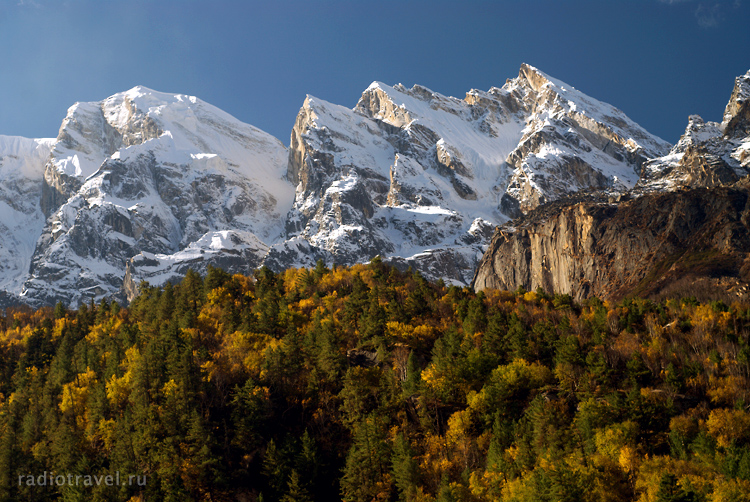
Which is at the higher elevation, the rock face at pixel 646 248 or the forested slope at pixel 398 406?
the rock face at pixel 646 248

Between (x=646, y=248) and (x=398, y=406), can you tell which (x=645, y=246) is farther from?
(x=398, y=406)

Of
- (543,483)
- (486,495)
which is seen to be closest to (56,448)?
(486,495)

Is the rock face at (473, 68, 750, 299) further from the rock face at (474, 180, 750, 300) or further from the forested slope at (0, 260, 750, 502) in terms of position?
the forested slope at (0, 260, 750, 502)

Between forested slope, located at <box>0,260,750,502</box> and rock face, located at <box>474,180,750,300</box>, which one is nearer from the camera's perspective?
forested slope, located at <box>0,260,750,502</box>

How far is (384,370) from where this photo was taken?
281ft

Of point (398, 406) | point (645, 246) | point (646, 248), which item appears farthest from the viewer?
point (645, 246)

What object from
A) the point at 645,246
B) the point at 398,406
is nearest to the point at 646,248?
the point at 645,246

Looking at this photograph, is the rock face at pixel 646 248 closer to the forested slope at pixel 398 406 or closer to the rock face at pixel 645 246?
the rock face at pixel 645 246

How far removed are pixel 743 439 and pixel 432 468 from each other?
2969 cm

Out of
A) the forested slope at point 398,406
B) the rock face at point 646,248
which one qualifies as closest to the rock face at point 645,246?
the rock face at point 646,248

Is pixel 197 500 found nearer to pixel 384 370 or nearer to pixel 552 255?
pixel 384 370

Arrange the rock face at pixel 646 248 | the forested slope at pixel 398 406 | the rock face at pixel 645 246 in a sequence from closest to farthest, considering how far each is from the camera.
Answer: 1. the forested slope at pixel 398 406
2. the rock face at pixel 646 248
3. the rock face at pixel 645 246

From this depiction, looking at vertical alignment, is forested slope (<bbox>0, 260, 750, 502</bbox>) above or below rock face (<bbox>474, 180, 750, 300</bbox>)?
below

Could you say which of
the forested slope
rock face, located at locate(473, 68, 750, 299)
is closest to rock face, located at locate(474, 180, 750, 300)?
rock face, located at locate(473, 68, 750, 299)
